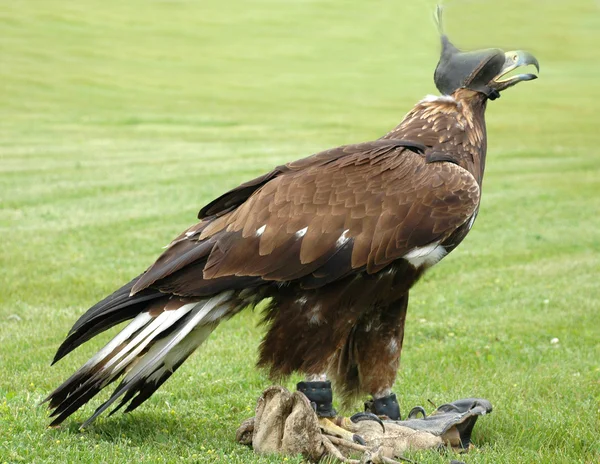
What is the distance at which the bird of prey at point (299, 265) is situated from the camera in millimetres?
5020

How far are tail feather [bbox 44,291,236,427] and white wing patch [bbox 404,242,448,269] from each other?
0.97 meters

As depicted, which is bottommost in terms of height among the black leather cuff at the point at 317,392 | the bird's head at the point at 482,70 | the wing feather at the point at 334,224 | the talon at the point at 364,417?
the talon at the point at 364,417

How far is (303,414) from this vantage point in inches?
199

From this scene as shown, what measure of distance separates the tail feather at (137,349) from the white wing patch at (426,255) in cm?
97

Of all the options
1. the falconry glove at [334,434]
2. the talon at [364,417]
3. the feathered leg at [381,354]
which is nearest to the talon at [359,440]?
the falconry glove at [334,434]

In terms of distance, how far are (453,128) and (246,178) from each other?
1205 cm

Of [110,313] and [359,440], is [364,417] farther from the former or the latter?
[110,313]

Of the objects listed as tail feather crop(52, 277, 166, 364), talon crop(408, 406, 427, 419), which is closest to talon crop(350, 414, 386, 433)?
talon crop(408, 406, 427, 419)

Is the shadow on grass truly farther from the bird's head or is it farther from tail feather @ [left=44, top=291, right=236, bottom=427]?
the bird's head

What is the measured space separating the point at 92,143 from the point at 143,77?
1435 cm

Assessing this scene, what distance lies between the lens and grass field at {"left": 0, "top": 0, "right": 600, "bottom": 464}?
5.98m

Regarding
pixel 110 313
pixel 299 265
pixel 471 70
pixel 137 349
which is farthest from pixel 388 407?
pixel 471 70

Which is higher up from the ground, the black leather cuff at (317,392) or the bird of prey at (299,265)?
the bird of prey at (299,265)

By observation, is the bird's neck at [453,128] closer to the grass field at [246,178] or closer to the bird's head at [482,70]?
the bird's head at [482,70]
